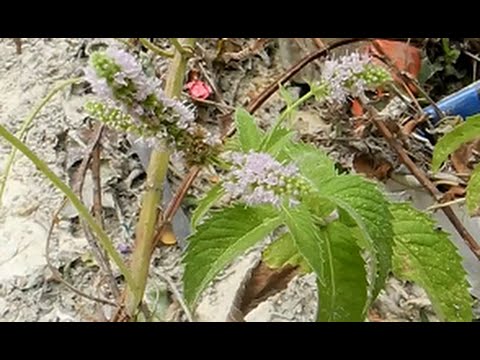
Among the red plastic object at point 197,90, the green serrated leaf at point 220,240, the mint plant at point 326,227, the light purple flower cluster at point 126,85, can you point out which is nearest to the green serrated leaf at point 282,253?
the mint plant at point 326,227

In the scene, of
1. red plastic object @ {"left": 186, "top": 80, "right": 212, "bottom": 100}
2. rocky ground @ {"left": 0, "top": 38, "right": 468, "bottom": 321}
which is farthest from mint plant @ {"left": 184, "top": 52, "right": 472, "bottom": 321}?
red plastic object @ {"left": 186, "top": 80, "right": 212, "bottom": 100}

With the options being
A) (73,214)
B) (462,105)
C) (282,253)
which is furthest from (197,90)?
(282,253)

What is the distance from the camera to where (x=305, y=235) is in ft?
2.01

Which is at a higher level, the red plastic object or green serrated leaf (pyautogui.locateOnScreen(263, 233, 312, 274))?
the red plastic object

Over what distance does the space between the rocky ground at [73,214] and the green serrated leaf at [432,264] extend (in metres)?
0.30

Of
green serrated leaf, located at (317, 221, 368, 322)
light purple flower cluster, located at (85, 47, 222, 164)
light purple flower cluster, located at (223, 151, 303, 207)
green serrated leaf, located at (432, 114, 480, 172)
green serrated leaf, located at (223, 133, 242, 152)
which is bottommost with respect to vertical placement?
green serrated leaf, located at (317, 221, 368, 322)

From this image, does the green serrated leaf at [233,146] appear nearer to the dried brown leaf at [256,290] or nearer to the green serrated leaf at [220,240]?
the green serrated leaf at [220,240]

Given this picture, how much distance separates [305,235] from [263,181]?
0.06 m

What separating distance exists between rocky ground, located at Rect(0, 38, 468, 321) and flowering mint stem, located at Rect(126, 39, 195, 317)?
230 millimetres

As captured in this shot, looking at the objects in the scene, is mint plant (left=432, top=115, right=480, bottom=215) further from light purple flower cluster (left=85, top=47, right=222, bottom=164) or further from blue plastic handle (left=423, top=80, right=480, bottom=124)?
blue plastic handle (left=423, top=80, right=480, bottom=124)

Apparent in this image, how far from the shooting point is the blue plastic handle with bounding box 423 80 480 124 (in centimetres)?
123

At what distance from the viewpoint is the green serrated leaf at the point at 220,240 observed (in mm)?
636
